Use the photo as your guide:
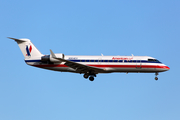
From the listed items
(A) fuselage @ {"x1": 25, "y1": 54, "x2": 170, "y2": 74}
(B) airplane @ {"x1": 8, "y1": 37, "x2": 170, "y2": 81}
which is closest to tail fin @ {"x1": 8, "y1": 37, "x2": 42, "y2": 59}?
(B) airplane @ {"x1": 8, "y1": 37, "x2": 170, "y2": 81}

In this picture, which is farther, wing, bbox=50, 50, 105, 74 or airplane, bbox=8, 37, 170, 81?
airplane, bbox=8, 37, 170, 81

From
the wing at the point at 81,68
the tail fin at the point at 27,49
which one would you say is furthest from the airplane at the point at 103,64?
the tail fin at the point at 27,49

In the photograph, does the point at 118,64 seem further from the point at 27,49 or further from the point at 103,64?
the point at 27,49

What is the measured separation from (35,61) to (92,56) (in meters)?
8.71

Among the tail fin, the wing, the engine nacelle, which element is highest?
the tail fin

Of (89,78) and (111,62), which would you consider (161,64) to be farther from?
(89,78)

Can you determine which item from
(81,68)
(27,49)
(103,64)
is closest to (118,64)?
(103,64)

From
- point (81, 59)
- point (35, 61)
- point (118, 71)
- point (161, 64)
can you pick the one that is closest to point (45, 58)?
point (35, 61)

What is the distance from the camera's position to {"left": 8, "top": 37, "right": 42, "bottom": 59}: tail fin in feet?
125

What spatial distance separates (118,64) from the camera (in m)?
35.9

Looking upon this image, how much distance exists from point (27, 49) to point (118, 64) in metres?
14.5

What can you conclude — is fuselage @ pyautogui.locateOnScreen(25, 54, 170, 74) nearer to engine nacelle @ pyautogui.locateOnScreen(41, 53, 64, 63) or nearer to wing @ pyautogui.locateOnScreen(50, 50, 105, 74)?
engine nacelle @ pyautogui.locateOnScreen(41, 53, 64, 63)

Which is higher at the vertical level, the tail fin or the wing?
the tail fin

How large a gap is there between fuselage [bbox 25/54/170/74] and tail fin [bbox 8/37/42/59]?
83.3 inches
